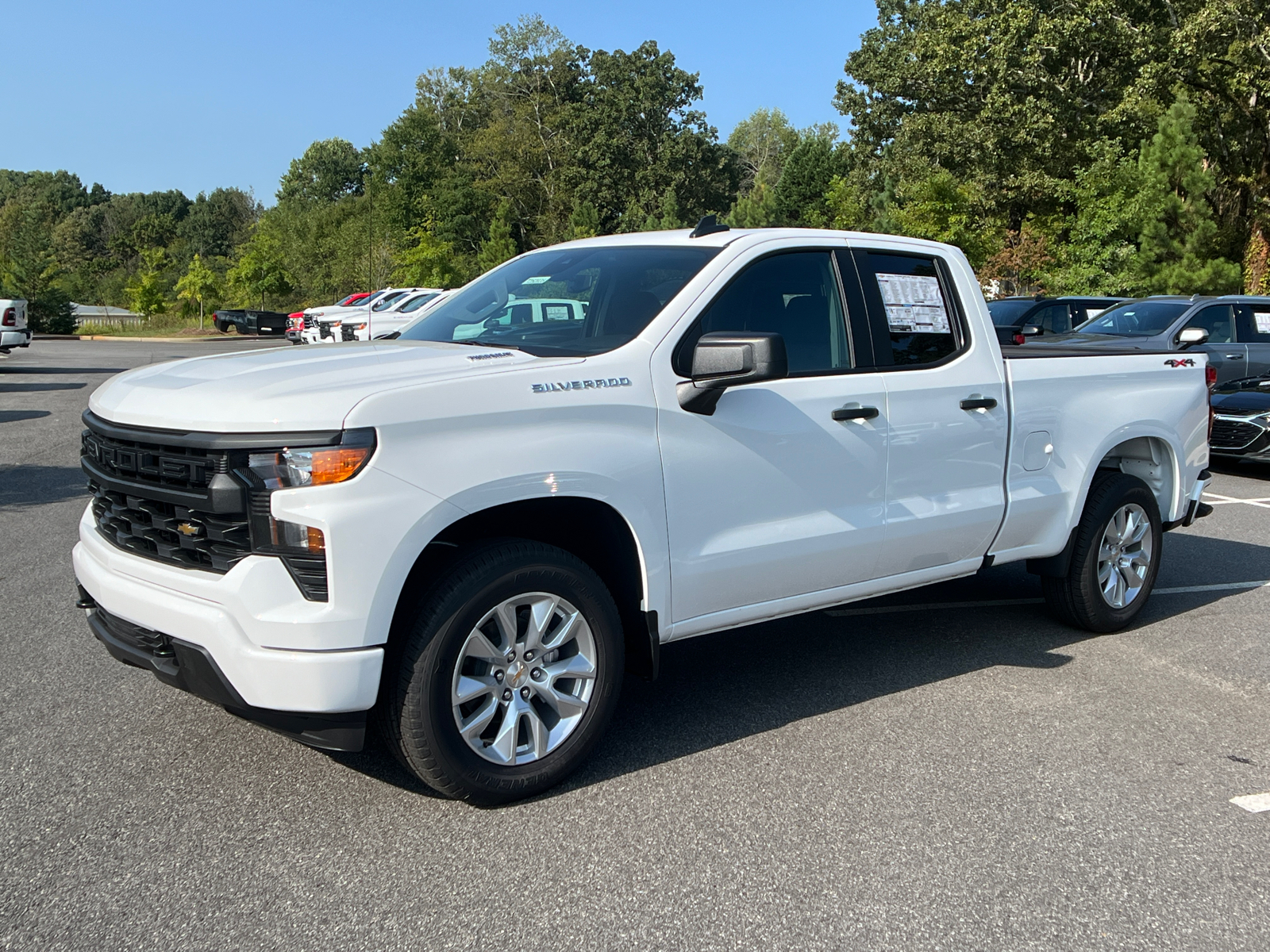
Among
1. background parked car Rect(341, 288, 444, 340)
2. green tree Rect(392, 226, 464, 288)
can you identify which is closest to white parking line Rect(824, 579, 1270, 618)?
background parked car Rect(341, 288, 444, 340)

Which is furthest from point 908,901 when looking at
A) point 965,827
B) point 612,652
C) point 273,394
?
point 273,394

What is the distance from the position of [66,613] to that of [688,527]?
3.68 metres

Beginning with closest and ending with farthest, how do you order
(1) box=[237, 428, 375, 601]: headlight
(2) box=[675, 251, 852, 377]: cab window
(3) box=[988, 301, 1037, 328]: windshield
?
(1) box=[237, 428, 375, 601]: headlight < (2) box=[675, 251, 852, 377]: cab window < (3) box=[988, 301, 1037, 328]: windshield

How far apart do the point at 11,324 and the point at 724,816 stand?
887 inches

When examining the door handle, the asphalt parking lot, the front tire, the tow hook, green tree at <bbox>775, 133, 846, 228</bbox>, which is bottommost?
the asphalt parking lot

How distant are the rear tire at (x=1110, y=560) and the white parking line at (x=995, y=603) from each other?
0.57m

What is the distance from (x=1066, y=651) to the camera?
18.2 feet

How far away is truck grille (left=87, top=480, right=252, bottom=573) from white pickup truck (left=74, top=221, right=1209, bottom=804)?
11 millimetres

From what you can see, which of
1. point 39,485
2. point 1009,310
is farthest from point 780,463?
point 1009,310

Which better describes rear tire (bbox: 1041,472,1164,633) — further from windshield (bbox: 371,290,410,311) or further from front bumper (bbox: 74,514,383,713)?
windshield (bbox: 371,290,410,311)

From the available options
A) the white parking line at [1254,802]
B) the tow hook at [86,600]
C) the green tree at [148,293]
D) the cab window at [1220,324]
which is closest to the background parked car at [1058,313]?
the cab window at [1220,324]

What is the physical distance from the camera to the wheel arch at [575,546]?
363 centimetres

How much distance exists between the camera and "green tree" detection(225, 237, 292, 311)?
4616cm

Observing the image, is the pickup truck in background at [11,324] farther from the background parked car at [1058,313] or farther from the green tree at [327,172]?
the green tree at [327,172]
